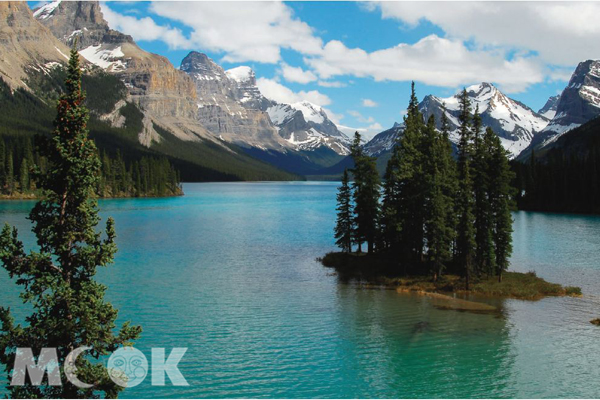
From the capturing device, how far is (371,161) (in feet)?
215

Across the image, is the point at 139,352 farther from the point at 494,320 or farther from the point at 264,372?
the point at 494,320

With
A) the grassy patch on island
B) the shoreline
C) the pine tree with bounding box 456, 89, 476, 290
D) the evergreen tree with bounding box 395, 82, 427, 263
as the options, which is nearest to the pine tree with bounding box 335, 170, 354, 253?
the grassy patch on island

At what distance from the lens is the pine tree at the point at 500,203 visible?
51.7 meters

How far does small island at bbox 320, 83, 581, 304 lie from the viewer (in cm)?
4974

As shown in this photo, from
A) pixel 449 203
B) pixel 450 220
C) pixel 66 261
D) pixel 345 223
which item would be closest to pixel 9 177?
pixel 345 223

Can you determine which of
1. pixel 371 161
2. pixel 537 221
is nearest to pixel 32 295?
pixel 371 161

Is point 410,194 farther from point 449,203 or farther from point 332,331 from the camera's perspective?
point 332,331

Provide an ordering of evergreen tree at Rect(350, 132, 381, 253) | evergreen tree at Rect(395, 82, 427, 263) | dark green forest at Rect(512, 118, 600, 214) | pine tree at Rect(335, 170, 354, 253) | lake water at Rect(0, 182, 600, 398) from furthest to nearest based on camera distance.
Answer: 1. dark green forest at Rect(512, 118, 600, 214)
2. pine tree at Rect(335, 170, 354, 253)
3. evergreen tree at Rect(350, 132, 381, 253)
4. evergreen tree at Rect(395, 82, 427, 263)
5. lake water at Rect(0, 182, 600, 398)

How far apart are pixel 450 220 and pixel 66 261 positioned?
4190 cm

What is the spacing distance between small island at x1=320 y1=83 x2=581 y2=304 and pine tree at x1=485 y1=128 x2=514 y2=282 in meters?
0.09

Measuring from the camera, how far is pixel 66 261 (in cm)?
1839

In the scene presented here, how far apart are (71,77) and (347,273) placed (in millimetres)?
44148

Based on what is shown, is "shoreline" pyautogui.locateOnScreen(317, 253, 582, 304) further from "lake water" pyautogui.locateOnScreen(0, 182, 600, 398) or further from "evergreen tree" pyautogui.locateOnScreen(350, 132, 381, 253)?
"evergreen tree" pyautogui.locateOnScreen(350, 132, 381, 253)

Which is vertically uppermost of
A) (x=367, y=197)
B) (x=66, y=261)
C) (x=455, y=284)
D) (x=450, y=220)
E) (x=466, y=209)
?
(x=367, y=197)
